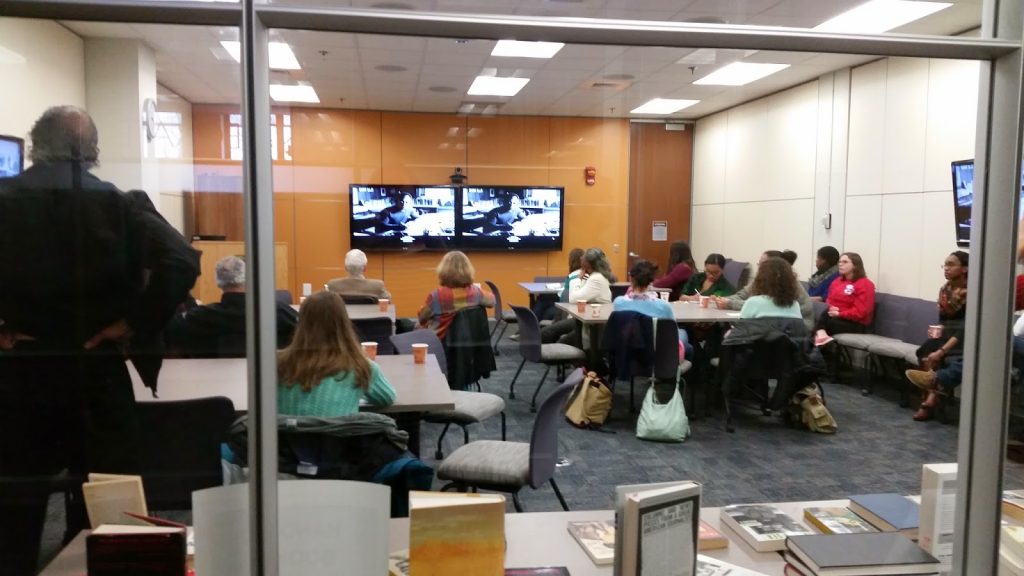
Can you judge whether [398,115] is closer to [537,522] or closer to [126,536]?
[537,522]

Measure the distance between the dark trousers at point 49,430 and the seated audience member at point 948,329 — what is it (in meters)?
2.39

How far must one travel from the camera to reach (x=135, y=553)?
1469 mm

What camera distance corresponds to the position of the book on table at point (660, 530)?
1522 millimetres

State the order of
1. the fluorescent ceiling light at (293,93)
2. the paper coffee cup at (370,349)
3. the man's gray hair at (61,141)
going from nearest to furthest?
1. the fluorescent ceiling light at (293,93)
2. the man's gray hair at (61,141)
3. the paper coffee cup at (370,349)

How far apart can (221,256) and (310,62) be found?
0.78 meters

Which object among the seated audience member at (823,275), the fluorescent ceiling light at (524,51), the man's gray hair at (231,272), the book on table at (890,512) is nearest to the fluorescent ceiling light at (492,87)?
the fluorescent ceiling light at (524,51)

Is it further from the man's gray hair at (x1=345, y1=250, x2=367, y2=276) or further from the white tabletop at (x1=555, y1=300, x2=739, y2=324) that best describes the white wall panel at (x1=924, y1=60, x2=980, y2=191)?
the man's gray hair at (x1=345, y1=250, x2=367, y2=276)

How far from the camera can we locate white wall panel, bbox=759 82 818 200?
449 cm

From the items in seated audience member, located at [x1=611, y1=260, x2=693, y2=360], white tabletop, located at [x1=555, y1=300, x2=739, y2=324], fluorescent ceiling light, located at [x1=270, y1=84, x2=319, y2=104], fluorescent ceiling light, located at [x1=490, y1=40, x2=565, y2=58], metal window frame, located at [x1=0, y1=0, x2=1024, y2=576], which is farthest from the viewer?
white tabletop, located at [x1=555, y1=300, x2=739, y2=324]

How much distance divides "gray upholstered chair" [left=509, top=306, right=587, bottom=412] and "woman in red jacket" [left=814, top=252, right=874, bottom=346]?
176 centimetres

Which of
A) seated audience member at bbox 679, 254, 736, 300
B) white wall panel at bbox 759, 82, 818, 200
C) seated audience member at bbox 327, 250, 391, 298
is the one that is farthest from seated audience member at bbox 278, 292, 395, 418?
white wall panel at bbox 759, 82, 818, 200

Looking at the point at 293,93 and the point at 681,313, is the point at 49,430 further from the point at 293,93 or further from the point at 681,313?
the point at 681,313

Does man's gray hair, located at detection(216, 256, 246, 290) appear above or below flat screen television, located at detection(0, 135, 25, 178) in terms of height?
below

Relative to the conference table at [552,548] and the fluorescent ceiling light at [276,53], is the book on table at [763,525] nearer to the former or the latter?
the conference table at [552,548]
